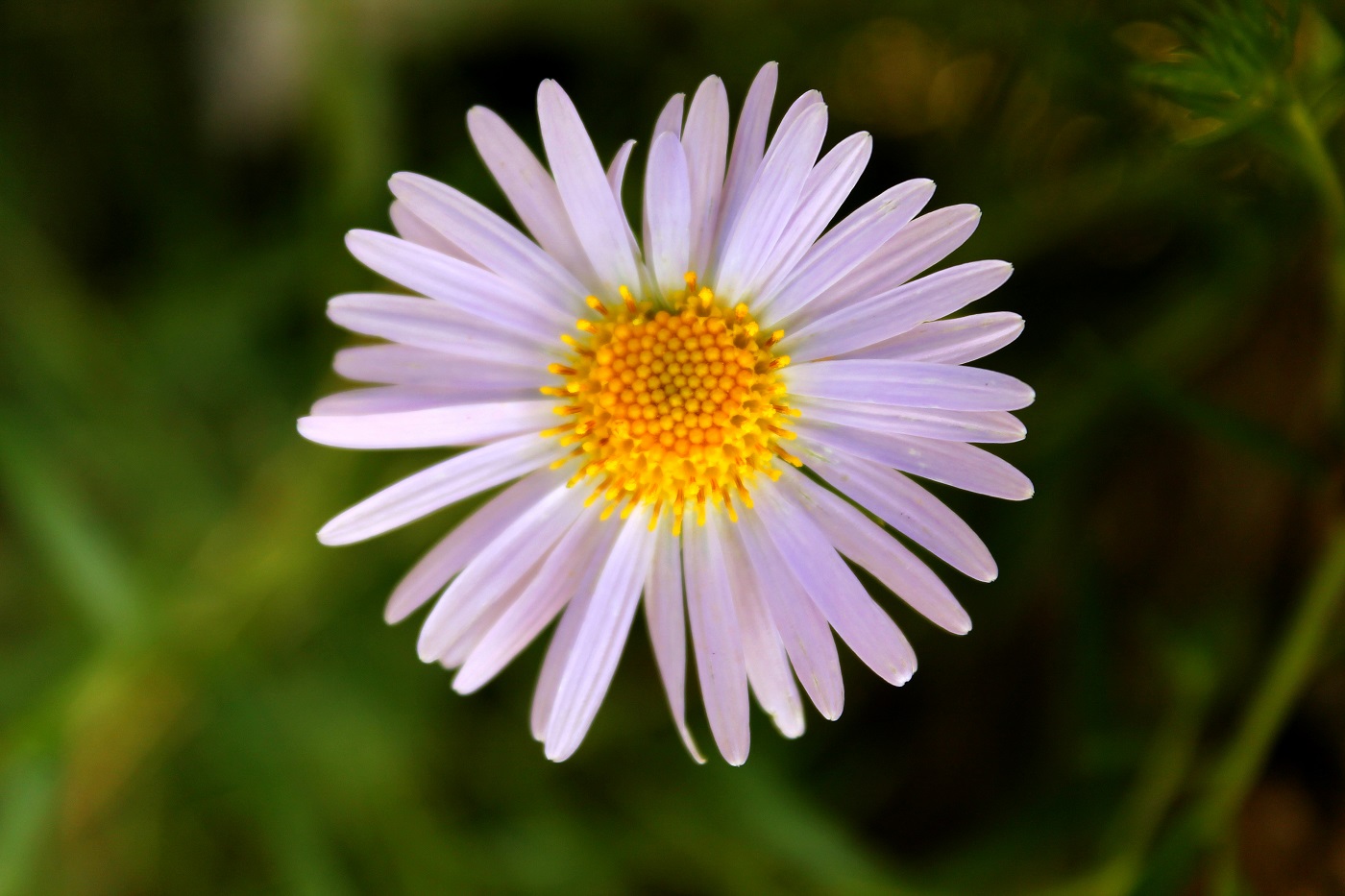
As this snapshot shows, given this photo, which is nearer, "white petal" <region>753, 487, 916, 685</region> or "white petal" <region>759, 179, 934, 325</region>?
"white petal" <region>759, 179, 934, 325</region>

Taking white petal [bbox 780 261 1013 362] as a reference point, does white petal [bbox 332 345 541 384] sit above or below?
below

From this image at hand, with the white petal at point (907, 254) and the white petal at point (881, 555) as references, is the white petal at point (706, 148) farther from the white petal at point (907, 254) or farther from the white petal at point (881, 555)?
the white petal at point (881, 555)

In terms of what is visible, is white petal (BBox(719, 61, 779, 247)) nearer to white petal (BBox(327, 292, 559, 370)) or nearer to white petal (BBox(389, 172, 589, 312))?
white petal (BBox(389, 172, 589, 312))

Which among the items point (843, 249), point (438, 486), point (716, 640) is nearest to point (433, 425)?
point (438, 486)

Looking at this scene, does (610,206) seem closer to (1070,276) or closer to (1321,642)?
(1070,276)

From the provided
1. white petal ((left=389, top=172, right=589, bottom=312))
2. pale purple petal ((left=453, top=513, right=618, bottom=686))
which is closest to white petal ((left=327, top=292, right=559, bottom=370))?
white petal ((left=389, top=172, right=589, bottom=312))

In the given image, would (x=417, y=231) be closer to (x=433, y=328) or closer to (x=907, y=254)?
(x=433, y=328)

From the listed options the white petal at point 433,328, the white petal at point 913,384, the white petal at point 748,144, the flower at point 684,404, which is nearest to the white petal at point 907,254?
the flower at point 684,404

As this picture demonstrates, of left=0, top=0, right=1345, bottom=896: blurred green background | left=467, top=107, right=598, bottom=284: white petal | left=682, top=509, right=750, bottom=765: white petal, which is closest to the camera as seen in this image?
left=467, top=107, right=598, bottom=284: white petal
